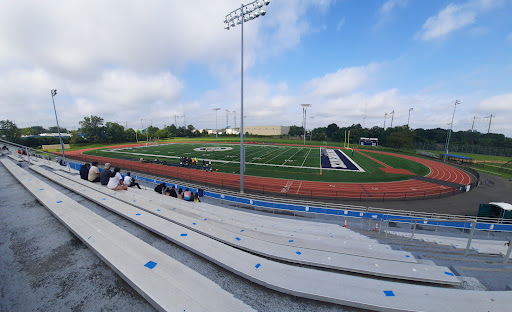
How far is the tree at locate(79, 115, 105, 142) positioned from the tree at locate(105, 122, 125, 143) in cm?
188

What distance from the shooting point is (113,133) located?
252 ft

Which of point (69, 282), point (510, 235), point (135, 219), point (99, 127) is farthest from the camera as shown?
point (99, 127)

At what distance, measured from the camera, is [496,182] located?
2595 centimetres

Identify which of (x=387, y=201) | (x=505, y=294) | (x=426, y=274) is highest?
(x=505, y=294)

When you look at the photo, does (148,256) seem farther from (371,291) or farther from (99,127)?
(99,127)

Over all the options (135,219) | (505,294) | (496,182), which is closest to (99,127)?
(135,219)

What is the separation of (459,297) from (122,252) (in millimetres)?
4255

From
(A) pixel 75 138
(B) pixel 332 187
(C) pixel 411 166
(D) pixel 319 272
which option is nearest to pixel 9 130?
(A) pixel 75 138

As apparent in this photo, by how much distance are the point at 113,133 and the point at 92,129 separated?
665 cm

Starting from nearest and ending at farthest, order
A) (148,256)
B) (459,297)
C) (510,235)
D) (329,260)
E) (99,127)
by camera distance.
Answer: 1. (459,297)
2. (148,256)
3. (329,260)
4. (510,235)
5. (99,127)

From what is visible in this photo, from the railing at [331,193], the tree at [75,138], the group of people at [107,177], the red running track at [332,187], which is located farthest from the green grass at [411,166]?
the tree at [75,138]

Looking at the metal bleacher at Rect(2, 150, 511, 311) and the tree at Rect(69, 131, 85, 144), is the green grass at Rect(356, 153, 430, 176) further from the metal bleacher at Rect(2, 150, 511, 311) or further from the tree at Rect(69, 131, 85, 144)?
the tree at Rect(69, 131, 85, 144)

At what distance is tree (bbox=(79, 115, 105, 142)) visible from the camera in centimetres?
7256

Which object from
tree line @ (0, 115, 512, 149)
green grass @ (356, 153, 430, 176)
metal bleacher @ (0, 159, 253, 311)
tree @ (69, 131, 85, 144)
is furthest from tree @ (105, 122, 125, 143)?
green grass @ (356, 153, 430, 176)
